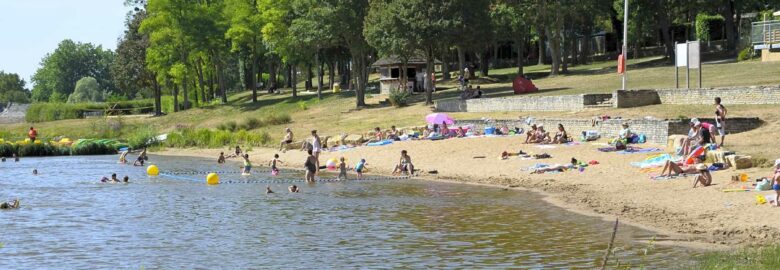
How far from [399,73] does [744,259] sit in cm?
5454

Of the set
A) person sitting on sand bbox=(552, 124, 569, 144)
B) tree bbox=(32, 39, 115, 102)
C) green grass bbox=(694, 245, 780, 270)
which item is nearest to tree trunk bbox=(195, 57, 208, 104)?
person sitting on sand bbox=(552, 124, 569, 144)

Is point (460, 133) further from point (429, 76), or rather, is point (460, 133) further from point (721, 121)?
point (429, 76)

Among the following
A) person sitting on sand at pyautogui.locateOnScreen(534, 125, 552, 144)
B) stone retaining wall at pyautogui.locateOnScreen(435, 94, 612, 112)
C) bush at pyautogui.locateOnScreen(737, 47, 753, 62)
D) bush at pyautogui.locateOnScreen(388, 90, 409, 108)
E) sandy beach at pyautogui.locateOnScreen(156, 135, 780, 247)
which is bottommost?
sandy beach at pyautogui.locateOnScreen(156, 135, 780, 247)

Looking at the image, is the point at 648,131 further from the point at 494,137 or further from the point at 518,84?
the point at 518,84

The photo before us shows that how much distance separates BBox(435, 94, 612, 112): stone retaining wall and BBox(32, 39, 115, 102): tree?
141720 mm

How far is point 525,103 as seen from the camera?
47406 mm

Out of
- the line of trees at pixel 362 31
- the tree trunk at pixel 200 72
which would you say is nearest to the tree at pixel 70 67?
the line of trees at pixel 362 31

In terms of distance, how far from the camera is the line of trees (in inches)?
2245

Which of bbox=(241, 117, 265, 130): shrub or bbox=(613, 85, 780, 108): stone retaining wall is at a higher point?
bbox=(613, 85, 780, 108): stone retaining wall

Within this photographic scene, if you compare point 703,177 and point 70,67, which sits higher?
point 70,67

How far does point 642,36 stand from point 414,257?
68.6 meters

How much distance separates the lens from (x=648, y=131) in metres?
33.6

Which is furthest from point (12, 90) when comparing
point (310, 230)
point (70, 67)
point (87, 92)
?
point (310, 230)

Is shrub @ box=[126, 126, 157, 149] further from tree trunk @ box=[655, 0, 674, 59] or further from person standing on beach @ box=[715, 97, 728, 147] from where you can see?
person standing on beach @ box=[715, 97, 728, 147]
